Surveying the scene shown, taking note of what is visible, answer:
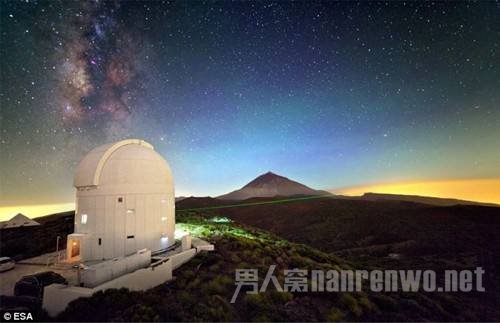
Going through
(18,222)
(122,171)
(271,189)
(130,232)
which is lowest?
(18,222)

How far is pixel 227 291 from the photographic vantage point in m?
10.3

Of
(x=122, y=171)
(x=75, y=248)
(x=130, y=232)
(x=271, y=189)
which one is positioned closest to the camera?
(x=130, y=232)

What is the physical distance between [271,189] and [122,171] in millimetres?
129280

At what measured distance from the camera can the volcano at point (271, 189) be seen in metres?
133

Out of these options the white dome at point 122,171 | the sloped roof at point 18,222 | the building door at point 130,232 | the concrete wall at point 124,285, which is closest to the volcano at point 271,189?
the sloped roof at point 18,222

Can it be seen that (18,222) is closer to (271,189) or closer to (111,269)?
(111,269)

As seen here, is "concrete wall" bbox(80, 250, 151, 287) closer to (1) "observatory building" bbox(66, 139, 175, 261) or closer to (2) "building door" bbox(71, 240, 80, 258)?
(1) "observatory building" bbox(66, 139, 175, 261)

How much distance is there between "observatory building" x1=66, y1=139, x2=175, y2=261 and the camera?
13.2m

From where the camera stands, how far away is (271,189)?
14075 cm

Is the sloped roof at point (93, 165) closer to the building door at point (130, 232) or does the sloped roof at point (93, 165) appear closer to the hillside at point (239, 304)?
the building door at point (130, 232)

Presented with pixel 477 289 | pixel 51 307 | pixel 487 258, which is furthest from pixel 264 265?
pixel 487 258

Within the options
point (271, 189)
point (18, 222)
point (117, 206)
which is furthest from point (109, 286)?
point (271, 189)

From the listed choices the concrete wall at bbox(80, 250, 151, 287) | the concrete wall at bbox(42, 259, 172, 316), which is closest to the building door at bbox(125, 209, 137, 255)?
the concrete wall at bbox(80, 250, 151, 287)

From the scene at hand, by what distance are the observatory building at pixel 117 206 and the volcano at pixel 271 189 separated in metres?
114
